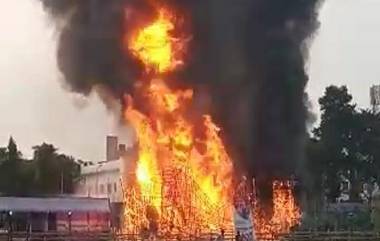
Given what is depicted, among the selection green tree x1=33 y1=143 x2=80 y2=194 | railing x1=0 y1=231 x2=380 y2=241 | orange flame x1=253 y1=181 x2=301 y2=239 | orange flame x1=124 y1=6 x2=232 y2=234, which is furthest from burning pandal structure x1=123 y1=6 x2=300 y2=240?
green tree x1=33 y1=143 x2=80 y2=194

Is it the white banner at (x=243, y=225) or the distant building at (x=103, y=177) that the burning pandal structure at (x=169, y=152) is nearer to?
the white banner at (x=243, y=225)

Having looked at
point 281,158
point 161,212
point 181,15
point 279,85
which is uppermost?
point 181,15

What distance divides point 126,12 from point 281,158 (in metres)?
13.3

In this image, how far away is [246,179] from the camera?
49219 millimetres

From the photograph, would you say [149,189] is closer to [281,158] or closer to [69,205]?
[281,158]

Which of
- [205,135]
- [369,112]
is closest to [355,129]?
[369,112]

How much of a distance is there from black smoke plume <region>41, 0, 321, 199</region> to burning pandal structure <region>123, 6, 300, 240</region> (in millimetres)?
915

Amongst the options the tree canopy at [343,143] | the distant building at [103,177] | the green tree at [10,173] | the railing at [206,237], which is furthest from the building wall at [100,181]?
the railing at [206,237]

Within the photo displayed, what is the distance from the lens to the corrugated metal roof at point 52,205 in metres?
66.1

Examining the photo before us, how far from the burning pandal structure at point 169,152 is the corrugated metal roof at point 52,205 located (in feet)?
67.9

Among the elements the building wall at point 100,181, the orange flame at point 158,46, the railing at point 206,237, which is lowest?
the railing at point 206,237

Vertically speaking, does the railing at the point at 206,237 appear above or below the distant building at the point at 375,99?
below

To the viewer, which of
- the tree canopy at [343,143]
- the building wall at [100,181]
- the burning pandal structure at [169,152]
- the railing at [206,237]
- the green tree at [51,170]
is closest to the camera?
the railing at [206,237]

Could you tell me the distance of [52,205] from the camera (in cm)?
6706
